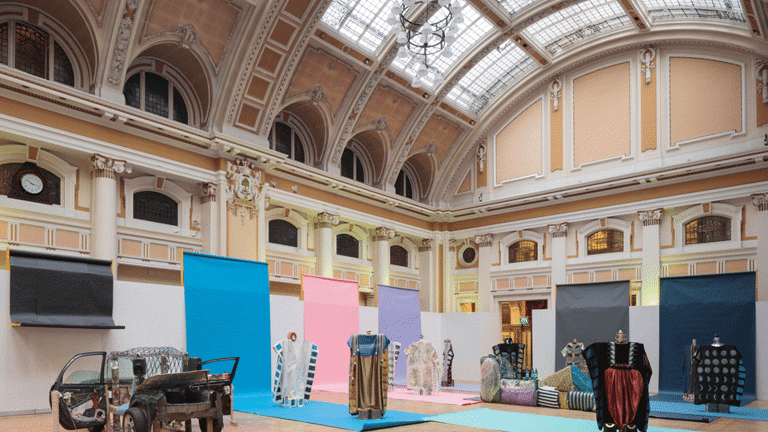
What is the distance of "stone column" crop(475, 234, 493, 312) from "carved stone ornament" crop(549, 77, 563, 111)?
5284 millimetres

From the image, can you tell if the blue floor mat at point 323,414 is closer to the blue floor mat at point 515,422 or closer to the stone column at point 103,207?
the blue floor mat at point 515,422

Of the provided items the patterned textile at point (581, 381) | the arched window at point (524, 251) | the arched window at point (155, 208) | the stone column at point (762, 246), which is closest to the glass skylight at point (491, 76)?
the arched window at point (524, 251)

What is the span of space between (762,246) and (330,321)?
1208 cm

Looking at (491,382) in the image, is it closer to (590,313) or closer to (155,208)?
(590,313)

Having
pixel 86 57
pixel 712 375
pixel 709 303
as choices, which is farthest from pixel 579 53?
pixel 86 57

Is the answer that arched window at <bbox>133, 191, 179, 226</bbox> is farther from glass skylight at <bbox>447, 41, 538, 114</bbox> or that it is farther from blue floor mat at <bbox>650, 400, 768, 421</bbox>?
blue floor mat at <bbox>650, 400, 768, 421</bbox>

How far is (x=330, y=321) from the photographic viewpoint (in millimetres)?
15492

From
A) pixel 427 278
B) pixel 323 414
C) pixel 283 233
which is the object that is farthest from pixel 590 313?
pixel 283 233

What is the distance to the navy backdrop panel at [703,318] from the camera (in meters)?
13.9

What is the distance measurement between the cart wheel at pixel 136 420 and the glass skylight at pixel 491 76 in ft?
56.6

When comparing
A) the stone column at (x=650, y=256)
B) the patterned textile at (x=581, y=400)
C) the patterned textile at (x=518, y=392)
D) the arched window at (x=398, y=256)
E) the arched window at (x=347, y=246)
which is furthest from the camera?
the arched window at (x=398, y=256)

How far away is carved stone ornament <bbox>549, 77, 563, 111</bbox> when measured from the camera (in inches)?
844

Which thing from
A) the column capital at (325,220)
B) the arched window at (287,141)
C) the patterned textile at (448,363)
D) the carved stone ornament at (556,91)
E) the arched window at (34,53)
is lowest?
the patterned textile at (448,363)

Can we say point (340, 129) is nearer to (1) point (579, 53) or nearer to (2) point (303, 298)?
(2) point (303, 298)
